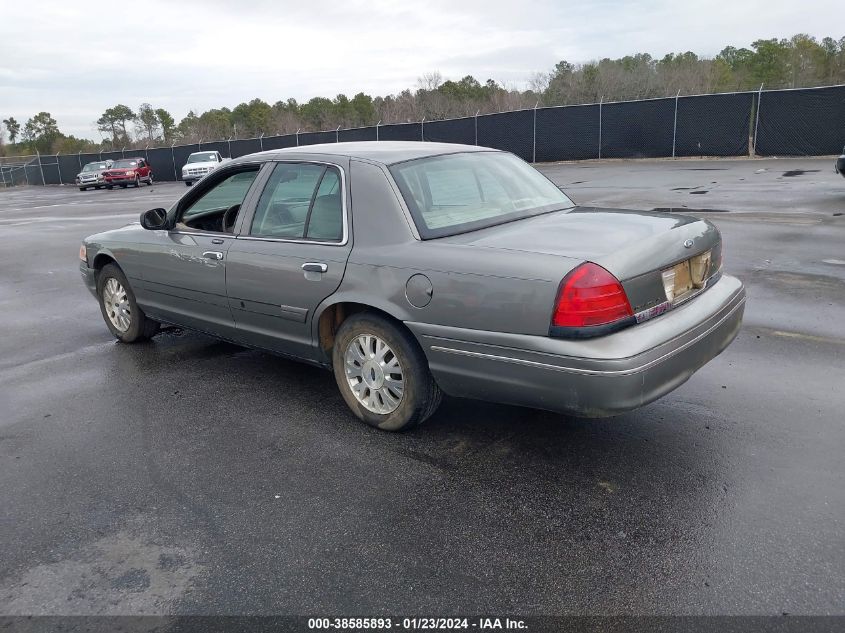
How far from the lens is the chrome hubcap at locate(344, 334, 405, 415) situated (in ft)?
13.0

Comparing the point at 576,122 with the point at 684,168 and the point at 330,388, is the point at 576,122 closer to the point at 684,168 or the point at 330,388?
the point at 684,168

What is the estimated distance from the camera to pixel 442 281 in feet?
11.7

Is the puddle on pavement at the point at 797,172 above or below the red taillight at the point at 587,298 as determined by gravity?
below

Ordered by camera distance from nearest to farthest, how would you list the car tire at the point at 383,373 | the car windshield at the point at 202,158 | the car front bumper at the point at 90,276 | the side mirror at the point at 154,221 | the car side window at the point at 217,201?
1. the car tire at the point at 383,373
2. the car side window at the point at 217,201
3. the side mirror at the point at 154,221
4. the car front bumper at the point at 90,276
5. the car windshield at the point at 202,158

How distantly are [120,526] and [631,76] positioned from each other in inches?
2133

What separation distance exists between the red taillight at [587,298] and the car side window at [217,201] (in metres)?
2.54

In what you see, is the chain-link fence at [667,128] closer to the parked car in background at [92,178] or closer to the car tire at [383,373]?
the parked car in background at [92,178]

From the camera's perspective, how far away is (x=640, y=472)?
3.52 metres

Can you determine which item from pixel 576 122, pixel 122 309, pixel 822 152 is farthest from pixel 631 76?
pixel 122 309

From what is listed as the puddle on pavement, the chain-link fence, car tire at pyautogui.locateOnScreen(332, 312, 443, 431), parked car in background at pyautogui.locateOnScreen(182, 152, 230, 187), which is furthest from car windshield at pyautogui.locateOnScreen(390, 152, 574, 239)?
parked car in background at pyautogui.locateOnScreen(182, 152, 230, 187)

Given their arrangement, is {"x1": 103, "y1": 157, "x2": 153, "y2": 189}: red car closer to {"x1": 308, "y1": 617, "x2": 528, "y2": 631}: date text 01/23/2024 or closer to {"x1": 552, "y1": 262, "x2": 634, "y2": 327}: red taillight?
{"x1": 552, "y1": 262, "x2": 634, "y2": 327}: red taillight

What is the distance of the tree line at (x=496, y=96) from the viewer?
49594 millimetres

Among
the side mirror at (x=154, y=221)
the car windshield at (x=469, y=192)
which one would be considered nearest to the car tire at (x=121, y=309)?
the side mirror at (x=154, y=221)

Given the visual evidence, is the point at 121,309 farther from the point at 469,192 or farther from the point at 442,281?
the point at 442,281
